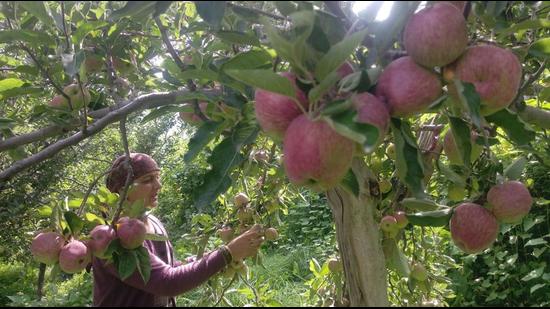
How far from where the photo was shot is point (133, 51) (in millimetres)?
2047

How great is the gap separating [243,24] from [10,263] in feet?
17.0

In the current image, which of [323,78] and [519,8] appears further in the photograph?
[519,8]

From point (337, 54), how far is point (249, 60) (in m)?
0.31

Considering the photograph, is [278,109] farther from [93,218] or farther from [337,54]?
[93,218]

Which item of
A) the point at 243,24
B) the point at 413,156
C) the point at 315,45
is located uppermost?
the point at 243,24

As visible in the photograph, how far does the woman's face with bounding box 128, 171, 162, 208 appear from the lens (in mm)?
1722

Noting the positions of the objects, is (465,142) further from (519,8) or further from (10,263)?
(10,263)

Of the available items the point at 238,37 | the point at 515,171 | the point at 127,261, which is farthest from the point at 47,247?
the point at 515,171

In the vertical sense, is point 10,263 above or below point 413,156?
above

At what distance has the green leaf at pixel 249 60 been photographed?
973mm

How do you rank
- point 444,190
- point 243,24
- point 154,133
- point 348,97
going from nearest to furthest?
point 348,97 → point 243,24 → point 444,190 → point 154,133

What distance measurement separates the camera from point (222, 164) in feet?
3.38

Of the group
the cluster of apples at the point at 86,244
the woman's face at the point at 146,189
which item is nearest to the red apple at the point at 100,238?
the cluster of apples at the point at 86,244

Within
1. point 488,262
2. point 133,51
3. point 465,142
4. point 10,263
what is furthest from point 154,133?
point 465,142
